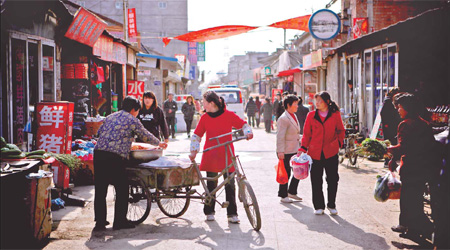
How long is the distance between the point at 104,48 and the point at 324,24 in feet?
24.4

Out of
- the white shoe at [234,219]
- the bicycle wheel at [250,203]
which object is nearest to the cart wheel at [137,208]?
the white shoe at [234,219]

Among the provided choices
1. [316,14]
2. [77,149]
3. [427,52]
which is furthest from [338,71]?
[77,149]

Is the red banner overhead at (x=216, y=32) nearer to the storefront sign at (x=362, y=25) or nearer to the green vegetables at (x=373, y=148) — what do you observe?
the storefront sign at (x=362, y=25)

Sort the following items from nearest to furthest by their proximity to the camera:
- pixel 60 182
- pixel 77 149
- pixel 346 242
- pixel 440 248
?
pixel 440 248, pixel 346 242, pixel 60 182, pixel 77 149

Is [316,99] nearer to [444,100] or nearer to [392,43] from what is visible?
[444,100]

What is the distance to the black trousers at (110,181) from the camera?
277 inches

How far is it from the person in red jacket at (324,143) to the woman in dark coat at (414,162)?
4.61 ft

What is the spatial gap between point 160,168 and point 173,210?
1.03 meters

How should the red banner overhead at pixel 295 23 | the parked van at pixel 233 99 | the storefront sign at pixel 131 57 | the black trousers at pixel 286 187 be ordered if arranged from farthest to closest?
1. the parked van at pixel 233 99
2. the storefront sign at pixel 131 57
3. the red banner overhead at pixel 295 23
4. the black trousers at pixel 286 187

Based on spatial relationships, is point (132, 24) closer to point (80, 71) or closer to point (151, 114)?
point (80, 71)

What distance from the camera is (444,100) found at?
12438mm

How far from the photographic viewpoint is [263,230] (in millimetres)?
7066

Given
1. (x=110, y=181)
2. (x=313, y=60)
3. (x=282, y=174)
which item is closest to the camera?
(x=110, y=181)

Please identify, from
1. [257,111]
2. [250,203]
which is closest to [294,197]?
[250,203]
